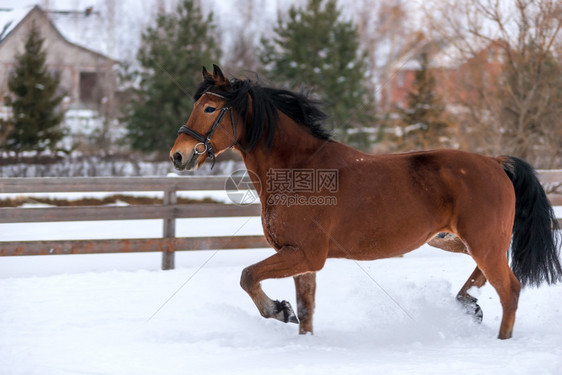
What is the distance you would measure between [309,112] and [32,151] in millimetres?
14596

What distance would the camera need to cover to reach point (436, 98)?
19375mm

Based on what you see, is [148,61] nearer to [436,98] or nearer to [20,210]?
[436,98]

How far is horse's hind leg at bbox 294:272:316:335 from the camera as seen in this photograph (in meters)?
4.26

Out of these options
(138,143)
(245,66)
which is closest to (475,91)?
(138,143)

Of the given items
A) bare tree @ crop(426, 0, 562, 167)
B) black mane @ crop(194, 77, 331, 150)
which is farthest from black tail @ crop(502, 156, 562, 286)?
bare tree @ crop(426, 0, 562, 167)

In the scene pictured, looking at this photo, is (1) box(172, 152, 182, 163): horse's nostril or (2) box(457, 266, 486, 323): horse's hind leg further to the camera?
(2) box(457, 266, 486, 323): horse's hind leg

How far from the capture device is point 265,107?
4258 mm

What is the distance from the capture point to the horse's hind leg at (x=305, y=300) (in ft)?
14.0

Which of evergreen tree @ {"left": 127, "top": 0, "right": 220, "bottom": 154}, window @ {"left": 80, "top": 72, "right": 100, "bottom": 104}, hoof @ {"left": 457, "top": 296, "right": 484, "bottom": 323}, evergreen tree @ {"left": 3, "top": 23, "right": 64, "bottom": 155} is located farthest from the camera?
window @ {"left": 80, "top": 72, "right": 100, "bottom": 104}

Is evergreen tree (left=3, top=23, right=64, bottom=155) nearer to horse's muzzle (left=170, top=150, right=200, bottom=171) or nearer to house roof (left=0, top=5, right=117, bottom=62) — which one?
house roof (left=0, top=5, right=117, bottom=62)

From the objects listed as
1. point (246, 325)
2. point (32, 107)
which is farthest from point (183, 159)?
point (32, 107)

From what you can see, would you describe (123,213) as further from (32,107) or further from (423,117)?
(423,117)

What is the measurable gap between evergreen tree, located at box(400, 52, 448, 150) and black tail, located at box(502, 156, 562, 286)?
549 inches

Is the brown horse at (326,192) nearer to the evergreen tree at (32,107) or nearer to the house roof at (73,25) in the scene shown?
the evergreen tree at (32,107)
